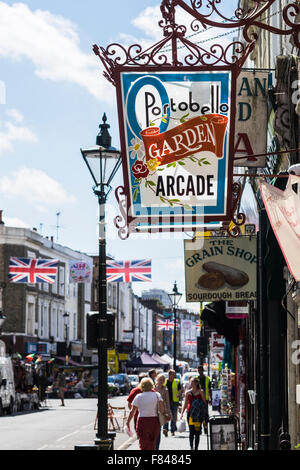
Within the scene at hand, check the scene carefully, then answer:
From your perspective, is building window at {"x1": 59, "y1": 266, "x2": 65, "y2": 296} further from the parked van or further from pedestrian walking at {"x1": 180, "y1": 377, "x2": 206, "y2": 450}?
pedestrian walking at {"x1": 180, "y1": 377, "x2": 206, "y2": 450}

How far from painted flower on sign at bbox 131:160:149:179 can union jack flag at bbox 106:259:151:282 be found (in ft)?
96.7

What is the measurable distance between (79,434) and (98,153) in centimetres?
1270

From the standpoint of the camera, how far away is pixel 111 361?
246 feet

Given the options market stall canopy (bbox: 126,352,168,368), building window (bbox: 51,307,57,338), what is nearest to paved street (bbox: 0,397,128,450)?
market stall canopy (bbox: 126,352,168,368)

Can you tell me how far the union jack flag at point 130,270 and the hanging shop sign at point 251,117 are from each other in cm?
2720

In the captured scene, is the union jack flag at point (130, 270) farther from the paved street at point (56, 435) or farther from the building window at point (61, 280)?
the building window at point (61, 280)

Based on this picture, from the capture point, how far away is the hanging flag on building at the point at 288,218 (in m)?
6.52

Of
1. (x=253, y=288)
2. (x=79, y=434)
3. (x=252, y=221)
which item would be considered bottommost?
(x=79, y=434)

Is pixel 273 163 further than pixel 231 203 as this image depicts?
Yes

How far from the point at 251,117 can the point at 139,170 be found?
2791mm

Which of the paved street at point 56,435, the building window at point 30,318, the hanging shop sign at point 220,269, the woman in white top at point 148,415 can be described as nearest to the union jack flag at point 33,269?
the paved street at point 56,435

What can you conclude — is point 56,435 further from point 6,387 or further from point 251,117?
point 251,117
